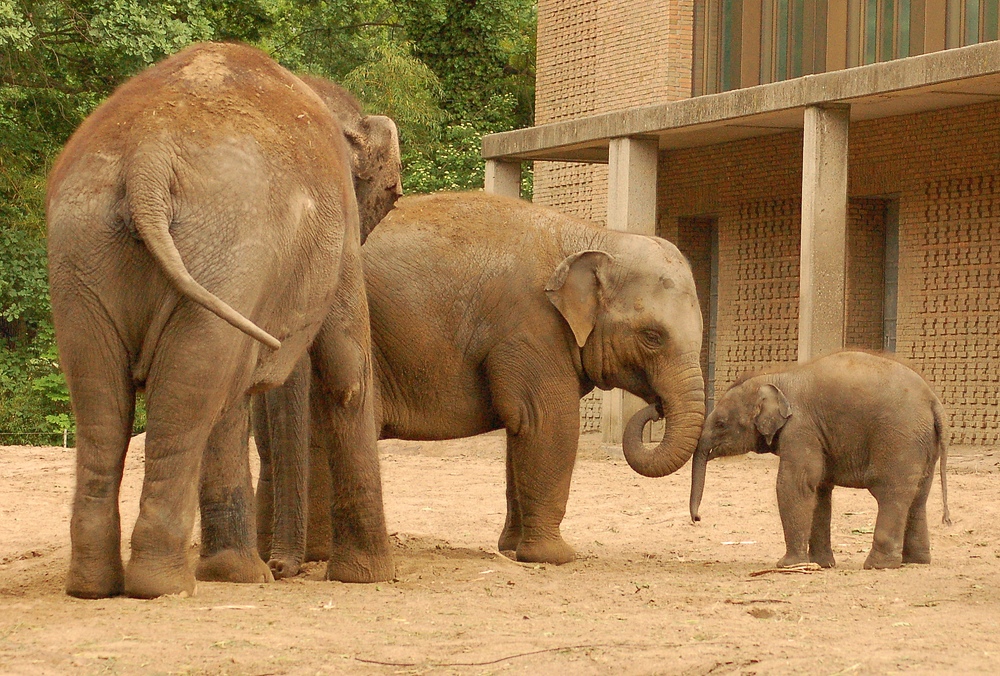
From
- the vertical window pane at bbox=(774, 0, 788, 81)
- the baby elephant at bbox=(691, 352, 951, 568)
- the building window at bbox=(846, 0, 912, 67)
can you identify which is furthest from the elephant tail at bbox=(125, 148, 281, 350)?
the vertical window pane at bbox=(774, 0, 788, 81)

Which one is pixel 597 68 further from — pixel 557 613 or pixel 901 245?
pixel 557 613

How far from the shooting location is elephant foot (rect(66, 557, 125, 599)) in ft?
21.6

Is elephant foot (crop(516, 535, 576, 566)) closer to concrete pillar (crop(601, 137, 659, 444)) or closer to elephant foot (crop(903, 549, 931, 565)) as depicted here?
elephant foot (crop(903, 549, 931, 565))

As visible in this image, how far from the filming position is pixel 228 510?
7.68 metres

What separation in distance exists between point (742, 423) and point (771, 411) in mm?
252

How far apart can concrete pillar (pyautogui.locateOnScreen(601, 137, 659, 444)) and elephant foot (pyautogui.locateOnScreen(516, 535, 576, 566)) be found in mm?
11149

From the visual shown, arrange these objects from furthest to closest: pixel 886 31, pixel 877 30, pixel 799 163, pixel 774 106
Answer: pixel 799 163 → pixel 877 30 → pixel 886 31 → pixel 774 106

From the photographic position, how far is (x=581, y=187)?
81.4 ft

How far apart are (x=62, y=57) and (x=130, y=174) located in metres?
20.5

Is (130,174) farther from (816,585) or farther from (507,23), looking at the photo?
(507,23)

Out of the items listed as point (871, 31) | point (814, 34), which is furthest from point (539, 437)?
point (814, 34)

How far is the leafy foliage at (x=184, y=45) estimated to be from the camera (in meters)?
24.2

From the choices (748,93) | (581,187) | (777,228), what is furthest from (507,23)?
(748,93)

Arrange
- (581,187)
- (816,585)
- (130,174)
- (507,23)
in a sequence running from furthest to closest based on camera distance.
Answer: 1. (507,23)
2. (581,187)
3. (816,585)
4. (130,174)
